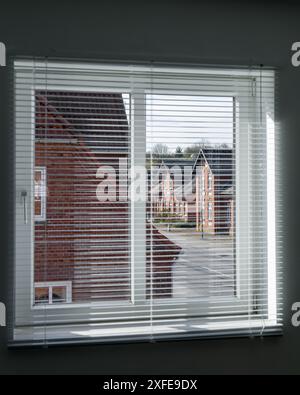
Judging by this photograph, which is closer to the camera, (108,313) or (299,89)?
(108,313)

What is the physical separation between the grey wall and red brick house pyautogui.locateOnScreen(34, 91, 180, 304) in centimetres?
17

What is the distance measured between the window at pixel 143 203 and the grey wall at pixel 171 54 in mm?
69

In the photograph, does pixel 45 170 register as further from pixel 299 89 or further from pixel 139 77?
pixel 299 89

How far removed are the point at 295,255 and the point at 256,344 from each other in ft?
1.71

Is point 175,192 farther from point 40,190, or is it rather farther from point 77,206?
point 40,190

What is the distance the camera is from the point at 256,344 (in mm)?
2504

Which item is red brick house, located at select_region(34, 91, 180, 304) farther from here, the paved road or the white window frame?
the paved road

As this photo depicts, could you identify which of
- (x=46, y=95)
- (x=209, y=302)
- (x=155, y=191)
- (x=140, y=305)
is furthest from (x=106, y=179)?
(x=209, y=302)

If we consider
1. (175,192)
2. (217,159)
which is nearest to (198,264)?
(175,192)

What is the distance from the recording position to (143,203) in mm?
2477

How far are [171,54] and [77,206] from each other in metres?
0.94

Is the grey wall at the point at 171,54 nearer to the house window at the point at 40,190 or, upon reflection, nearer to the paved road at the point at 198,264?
the house window at the point at 40,190

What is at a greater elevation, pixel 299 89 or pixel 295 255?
pixel 299 89

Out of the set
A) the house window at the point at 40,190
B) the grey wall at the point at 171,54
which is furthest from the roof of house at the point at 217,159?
the house window at the point at 40,190
